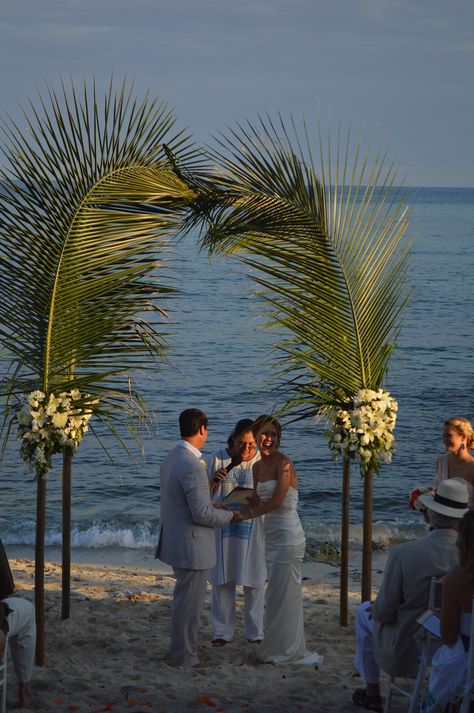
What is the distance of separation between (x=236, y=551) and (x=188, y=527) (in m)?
0.89

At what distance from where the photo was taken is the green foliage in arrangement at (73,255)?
668 centimetres

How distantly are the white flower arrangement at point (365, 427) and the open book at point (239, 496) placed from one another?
0.77 metres

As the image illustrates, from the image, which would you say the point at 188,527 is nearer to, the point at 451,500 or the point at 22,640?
the point at 22,640

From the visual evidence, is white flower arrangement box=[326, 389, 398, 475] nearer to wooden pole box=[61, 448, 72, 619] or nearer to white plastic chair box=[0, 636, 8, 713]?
wooden pole box=[61, 448, 72, 619]

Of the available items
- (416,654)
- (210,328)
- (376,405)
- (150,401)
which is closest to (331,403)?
(376,405)

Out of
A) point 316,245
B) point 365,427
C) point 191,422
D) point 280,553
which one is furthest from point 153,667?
point 316,245

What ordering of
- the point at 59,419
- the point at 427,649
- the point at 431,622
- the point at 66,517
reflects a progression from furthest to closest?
the point at 66,517 → the point at 59,419 → the point at 427,649 → the point at 431,622

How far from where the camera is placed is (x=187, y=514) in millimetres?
6766

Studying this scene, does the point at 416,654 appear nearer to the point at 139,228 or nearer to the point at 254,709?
the point at 254,709

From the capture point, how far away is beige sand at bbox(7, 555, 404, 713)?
19.1ft

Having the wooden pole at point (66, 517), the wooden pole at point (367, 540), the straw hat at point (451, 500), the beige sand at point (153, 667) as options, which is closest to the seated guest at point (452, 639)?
the straw hat at point (451, 500)

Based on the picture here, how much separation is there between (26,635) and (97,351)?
1937 millimetres

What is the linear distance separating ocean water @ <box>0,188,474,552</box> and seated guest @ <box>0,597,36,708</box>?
6.35 ft

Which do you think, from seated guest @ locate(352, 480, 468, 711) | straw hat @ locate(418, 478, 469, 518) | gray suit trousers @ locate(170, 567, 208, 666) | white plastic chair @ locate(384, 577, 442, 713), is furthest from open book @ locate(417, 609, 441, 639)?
gray suit trousers @ locate(170, 567, 208, 666)
